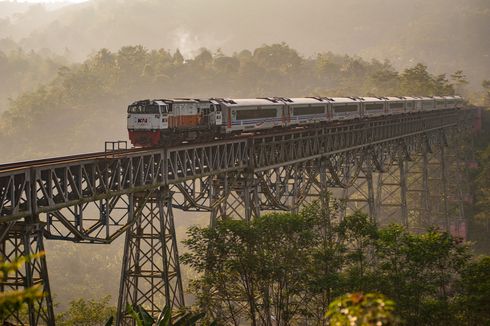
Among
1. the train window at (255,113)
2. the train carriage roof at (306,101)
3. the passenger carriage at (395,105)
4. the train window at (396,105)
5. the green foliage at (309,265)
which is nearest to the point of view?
the green foliage at (309,265)

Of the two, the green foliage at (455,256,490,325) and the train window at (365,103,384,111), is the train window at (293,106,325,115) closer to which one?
the train window at (365,103,384,111)

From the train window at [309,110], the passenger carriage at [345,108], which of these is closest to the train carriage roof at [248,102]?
the train window at [309,110]

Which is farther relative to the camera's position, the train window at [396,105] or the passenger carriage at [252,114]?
the train window at [396,105]

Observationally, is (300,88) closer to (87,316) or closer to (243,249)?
(87,316)

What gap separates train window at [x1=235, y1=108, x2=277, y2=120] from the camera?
102 ft

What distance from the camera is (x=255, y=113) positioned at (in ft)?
107

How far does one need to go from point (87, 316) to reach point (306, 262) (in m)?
15.4

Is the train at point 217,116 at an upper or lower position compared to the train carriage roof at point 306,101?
lower

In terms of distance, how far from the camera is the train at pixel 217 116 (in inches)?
1059

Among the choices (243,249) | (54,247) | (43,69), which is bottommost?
(54,247)

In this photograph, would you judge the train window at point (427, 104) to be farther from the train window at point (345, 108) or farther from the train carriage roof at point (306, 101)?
the train carriage roof at point (306, 101)

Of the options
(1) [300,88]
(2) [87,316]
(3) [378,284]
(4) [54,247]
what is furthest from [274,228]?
(1) [300,88]

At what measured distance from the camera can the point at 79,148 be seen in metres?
121

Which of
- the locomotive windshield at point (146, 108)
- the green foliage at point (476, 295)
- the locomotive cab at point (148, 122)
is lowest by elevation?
the green foliage at point (476, 295)
